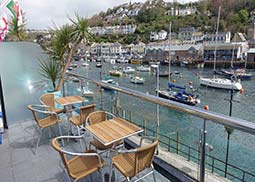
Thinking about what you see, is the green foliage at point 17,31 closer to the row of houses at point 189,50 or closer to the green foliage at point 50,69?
the green foliage at point 50,69

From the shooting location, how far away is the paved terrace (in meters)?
2.25

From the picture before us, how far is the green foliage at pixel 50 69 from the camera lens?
4.73 metres

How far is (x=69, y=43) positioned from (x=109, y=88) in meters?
2.57

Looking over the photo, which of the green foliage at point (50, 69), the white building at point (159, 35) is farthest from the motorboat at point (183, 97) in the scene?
the white building at point (159, 35)

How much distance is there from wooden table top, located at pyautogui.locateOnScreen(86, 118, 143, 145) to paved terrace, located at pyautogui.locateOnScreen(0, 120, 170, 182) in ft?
1.82

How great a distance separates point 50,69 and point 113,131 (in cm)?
335

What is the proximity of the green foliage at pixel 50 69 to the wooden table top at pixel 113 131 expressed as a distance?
307 cm

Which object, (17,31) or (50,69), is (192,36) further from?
(50,69)

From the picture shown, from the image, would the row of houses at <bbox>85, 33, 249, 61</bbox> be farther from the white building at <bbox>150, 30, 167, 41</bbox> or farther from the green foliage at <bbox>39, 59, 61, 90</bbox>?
the green foliage at <bbox>39, 59, 61, 90</bbox>

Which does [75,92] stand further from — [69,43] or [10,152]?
[10,152]

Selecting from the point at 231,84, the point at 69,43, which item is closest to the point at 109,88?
the point at 69,43

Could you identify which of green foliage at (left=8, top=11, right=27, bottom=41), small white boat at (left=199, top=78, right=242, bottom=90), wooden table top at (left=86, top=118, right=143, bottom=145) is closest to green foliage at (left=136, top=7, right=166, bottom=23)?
small white boat at (left=199, top=78, right=242, bottom=90)

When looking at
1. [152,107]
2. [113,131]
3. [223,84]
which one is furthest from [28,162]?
[223,84]

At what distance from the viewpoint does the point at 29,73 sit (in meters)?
4.66
